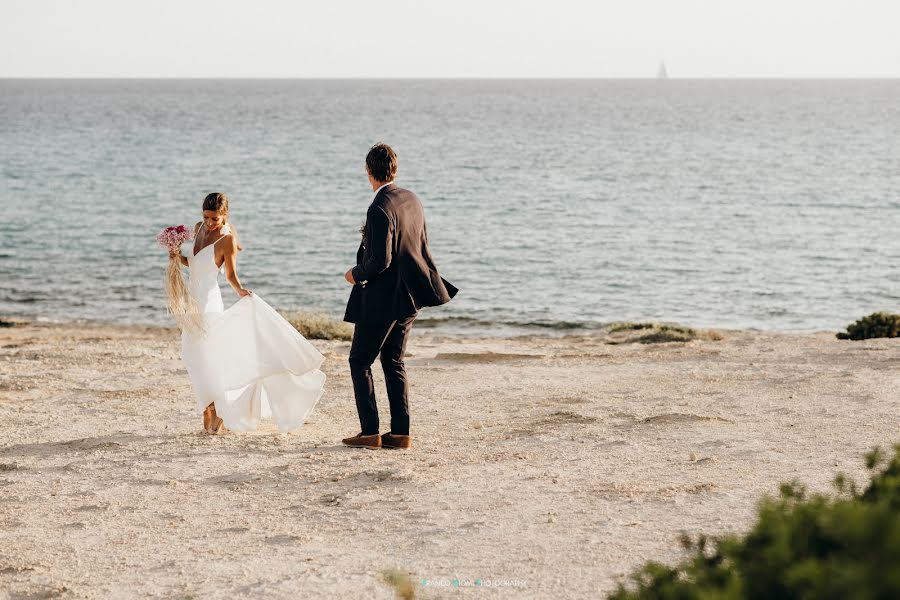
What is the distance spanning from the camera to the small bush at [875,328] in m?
14.7

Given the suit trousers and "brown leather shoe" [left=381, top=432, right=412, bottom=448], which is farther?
"brown leather shoe" [left=381, top=432, right=412, bottom=448]

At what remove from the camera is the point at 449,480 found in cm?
703

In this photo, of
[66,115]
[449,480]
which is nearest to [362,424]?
[449,480]

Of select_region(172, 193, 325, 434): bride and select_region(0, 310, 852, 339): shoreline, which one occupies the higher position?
select_region(172, 193, 325, 434): bride

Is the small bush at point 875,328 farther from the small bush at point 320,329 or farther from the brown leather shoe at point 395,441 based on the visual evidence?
the brown leather shoe at point 395,441

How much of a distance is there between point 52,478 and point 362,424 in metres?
2.37

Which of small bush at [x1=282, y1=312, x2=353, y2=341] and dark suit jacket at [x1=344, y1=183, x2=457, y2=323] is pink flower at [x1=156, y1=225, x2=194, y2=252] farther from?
small bush at [x1=282, y1=312, x2=353, y2=341]

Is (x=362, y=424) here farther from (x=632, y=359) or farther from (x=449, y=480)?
(x=632, y=359)

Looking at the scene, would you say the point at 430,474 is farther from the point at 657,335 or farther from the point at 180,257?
the point at 657,335

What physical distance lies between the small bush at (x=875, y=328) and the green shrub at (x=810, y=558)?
1261 centimetres

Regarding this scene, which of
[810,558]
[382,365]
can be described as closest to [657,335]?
[382,365]

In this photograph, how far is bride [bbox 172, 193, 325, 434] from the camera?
8125 millimetres

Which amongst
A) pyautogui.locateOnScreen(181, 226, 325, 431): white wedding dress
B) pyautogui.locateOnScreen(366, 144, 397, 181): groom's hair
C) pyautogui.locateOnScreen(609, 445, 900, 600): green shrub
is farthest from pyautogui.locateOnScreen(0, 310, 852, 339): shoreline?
pyautogui.locateOnScreen(609, 445, 900, 600): green shrub

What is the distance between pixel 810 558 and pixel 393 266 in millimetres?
5217
